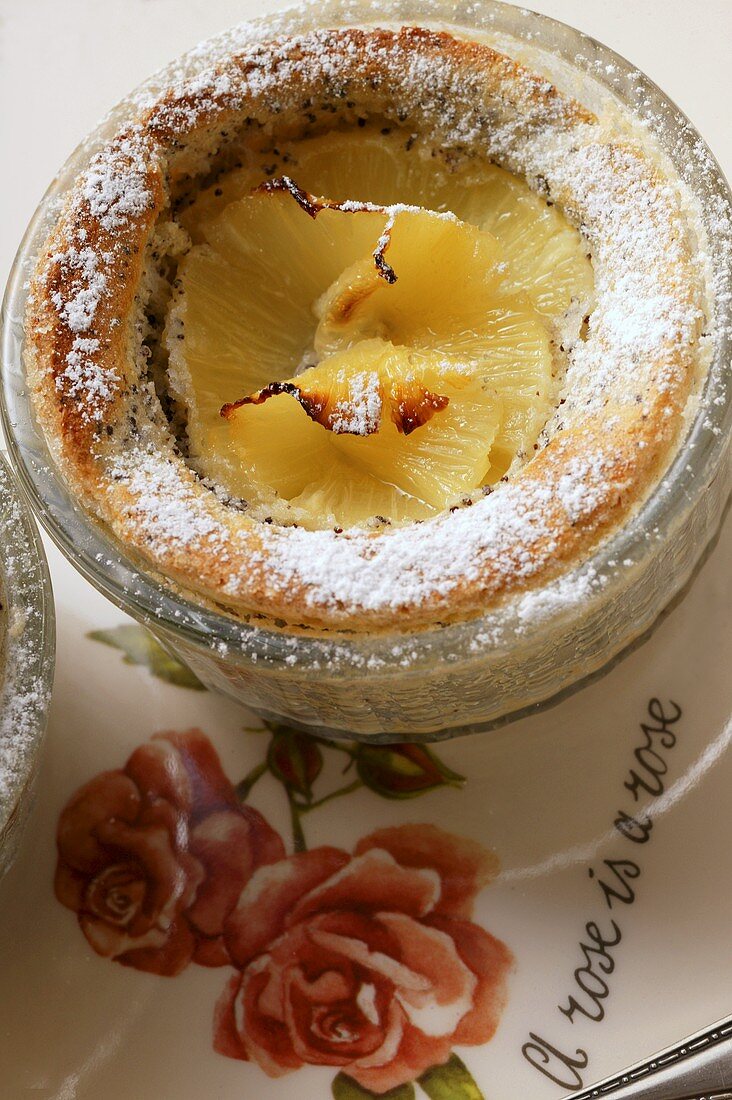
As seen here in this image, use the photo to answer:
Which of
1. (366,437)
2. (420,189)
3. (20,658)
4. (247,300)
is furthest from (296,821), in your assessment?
(420,189)

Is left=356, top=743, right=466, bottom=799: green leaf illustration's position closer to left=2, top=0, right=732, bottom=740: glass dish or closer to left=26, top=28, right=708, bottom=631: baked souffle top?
left=2, top=0, right=732, bottom=740: glass dish

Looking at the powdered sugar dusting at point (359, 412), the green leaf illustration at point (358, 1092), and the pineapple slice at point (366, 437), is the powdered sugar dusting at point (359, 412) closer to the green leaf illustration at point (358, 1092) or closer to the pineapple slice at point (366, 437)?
the pineapple slice at point (366, 437)

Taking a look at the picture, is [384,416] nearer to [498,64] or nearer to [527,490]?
[527,490]

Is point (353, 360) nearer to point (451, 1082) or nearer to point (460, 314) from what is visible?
point (460, 314)

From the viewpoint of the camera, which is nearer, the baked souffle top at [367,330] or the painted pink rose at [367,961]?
the baked souffle top at [367,330]

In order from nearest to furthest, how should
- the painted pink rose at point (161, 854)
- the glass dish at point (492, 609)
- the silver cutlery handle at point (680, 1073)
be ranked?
the glass dish at point (492, 609) < the silver cutlery handle at point (680, 1073) < the painted pink rose at point (161, 854)

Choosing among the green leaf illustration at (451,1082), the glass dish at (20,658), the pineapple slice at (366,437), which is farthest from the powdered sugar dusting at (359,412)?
the green leaf illustration at (451,1082)
